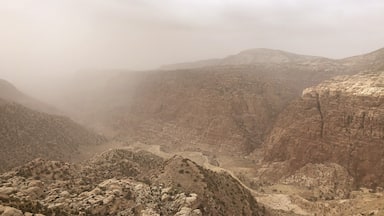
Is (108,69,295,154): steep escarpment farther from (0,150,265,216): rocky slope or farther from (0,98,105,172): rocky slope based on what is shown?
(0,150,265,216): rocky slope

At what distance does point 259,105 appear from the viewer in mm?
100750

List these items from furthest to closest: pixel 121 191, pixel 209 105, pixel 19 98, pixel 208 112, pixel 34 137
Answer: pixel 19 98 → pixel 209 105 → pixel 208 112 → pixel 34 137 → pixel 121 191

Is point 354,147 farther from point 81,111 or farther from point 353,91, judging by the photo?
point 81,111

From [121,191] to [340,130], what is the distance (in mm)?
43146

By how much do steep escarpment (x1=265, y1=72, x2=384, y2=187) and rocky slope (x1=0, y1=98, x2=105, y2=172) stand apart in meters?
38.8

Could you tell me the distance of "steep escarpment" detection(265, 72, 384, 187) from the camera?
61.2 metres

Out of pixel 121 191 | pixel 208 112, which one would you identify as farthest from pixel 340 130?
pixel 121 191

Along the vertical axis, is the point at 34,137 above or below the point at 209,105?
below

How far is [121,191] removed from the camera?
3594 cm

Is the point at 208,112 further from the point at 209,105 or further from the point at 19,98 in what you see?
the point at 19,98

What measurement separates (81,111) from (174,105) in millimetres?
46752

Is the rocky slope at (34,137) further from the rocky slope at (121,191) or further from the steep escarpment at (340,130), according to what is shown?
the steep escarpment at (340,130)

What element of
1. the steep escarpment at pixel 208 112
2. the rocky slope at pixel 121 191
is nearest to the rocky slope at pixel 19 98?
the steep escarpment at pixel 208 112

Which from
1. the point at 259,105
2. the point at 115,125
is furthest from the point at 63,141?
the point at 259,105
